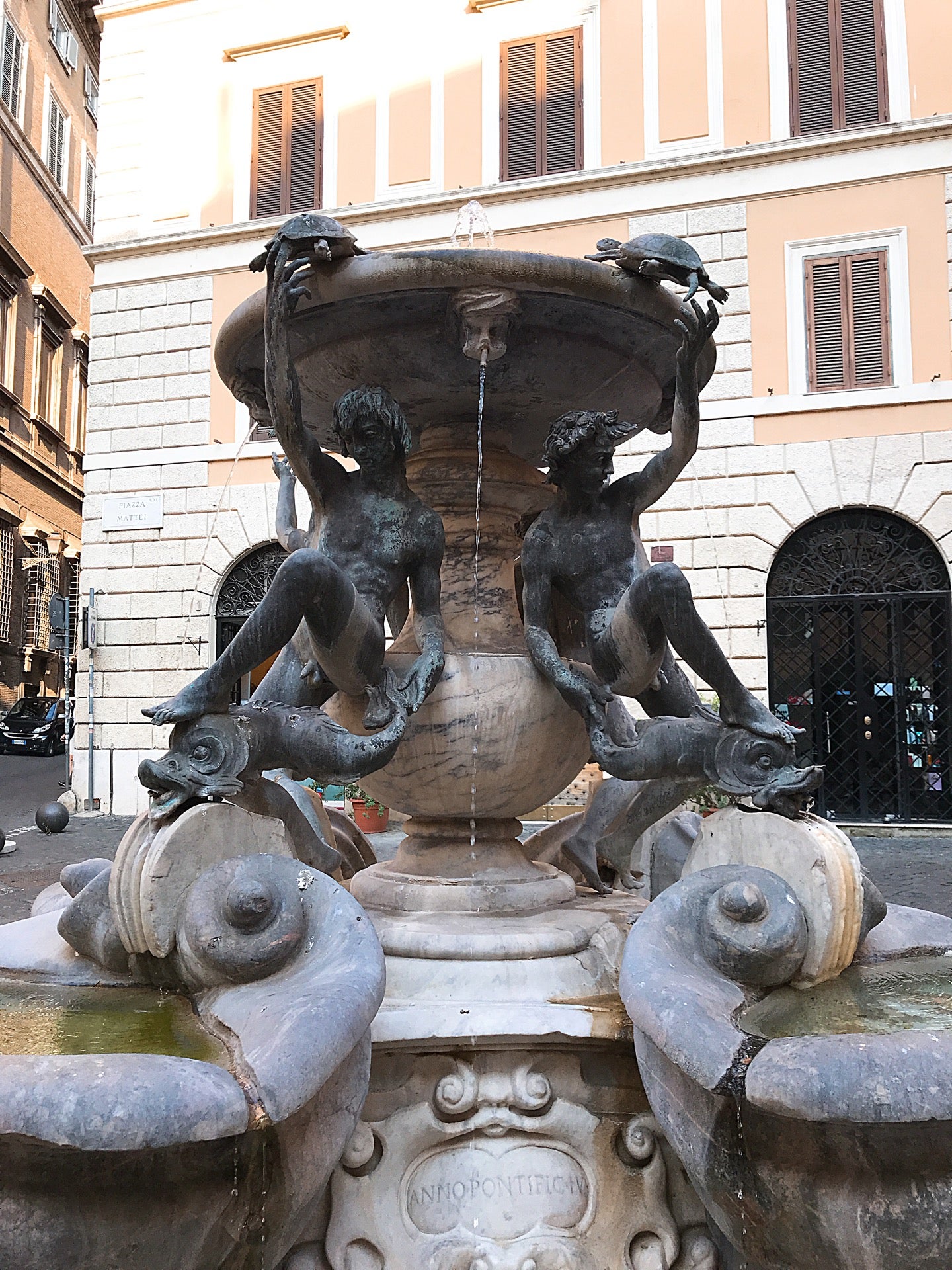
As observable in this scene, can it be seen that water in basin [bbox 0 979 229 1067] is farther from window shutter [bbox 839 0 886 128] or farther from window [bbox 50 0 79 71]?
window [bbox 50 0 79 71]

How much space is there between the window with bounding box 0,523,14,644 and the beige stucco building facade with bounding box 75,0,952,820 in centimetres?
1109

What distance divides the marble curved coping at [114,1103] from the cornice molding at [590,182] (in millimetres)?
10303

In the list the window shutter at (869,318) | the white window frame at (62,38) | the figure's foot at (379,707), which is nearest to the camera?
the figure's foot at (379,707)

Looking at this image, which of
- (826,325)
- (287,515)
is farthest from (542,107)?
(287,515)

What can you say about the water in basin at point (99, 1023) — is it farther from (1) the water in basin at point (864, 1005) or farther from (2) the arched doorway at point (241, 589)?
(2) the arched doorway at point (241, 589)

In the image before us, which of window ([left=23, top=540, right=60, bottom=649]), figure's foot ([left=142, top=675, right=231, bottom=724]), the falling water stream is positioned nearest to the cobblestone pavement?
the falling water stream

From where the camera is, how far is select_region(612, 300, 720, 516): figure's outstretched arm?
267 cm

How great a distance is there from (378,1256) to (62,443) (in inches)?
1017

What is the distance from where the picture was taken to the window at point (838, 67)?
37.7 feet

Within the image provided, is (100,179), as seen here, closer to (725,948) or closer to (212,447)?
(212,447)

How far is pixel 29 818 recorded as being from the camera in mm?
11227

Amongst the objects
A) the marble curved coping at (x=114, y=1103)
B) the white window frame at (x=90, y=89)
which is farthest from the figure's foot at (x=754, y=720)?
the white window frame at (x=90, y=89)

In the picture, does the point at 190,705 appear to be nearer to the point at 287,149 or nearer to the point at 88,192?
the point at 287,149

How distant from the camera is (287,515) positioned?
11.6ft
